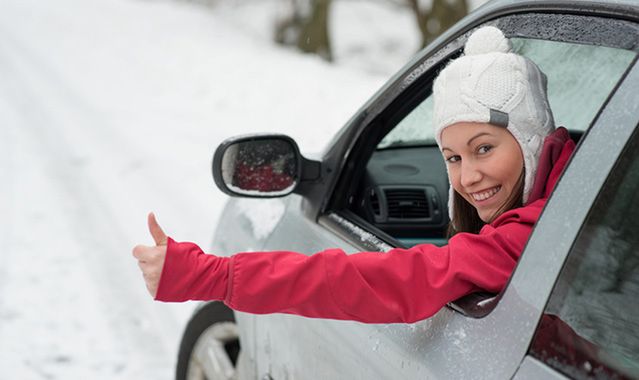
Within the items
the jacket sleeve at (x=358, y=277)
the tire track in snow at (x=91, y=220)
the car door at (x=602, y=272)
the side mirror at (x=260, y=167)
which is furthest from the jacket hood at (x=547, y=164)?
the tire track in snow at (x=91, y=220)

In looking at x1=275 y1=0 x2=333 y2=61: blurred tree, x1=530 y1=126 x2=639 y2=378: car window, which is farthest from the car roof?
x1=275 y1=0 x2=333 y2=61: blurred tree

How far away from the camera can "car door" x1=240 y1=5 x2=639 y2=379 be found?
1376mm

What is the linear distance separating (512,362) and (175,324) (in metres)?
3.28

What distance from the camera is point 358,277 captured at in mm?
1581

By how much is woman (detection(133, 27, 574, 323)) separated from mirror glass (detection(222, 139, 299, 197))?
2.50 feet

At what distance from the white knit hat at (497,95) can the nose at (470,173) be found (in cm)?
10

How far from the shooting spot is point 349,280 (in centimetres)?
159

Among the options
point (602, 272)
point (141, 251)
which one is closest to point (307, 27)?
point (141, 251)

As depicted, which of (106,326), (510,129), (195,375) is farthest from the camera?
(106,326)

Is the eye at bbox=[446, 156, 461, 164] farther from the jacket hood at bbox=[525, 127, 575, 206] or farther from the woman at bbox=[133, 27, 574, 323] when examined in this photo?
the jacket hood at bbox=[525, 127, 575, 206]

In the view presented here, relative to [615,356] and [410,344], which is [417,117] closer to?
[410,344]

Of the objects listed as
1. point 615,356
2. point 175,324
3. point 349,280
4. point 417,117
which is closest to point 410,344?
point 349,280

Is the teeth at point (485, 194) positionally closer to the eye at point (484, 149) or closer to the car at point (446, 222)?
the eye at point (484, 149)

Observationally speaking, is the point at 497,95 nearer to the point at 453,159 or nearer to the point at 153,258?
the point at 453,159
